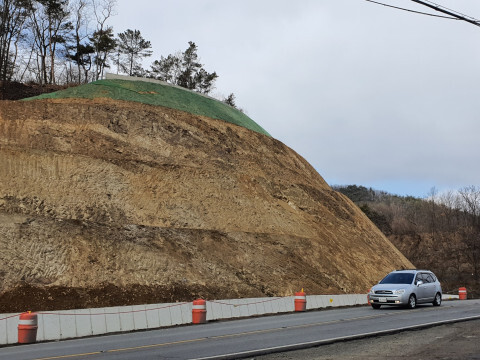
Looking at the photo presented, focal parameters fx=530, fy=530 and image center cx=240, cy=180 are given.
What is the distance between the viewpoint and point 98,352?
37.8 feet

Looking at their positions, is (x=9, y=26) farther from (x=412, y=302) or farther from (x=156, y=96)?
(x=412, y=302)

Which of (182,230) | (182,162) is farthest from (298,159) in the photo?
(182,230)

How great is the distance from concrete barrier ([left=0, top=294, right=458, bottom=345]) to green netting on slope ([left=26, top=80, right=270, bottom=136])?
2395 centimetres

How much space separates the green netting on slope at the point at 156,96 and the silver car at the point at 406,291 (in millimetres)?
25332

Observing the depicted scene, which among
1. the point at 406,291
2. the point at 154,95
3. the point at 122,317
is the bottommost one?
the point at 122,317

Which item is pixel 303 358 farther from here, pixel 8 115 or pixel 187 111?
pixel 187 111

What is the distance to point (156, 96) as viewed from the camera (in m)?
44.2

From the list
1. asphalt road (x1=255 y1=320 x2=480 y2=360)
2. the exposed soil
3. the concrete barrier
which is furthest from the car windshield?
the exposed soil

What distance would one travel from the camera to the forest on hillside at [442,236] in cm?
6600

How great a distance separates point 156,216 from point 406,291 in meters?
14.8

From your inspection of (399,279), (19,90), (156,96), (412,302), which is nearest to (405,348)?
(412,302)

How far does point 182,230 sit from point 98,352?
1848 cm

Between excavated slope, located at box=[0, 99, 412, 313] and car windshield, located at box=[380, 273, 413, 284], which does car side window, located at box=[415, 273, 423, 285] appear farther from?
excavated slope, located at box=[0, 99, 412, 313]

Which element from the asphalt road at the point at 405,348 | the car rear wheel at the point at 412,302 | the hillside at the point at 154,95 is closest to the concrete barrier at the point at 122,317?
the car rear wheel at the point at 412,302
